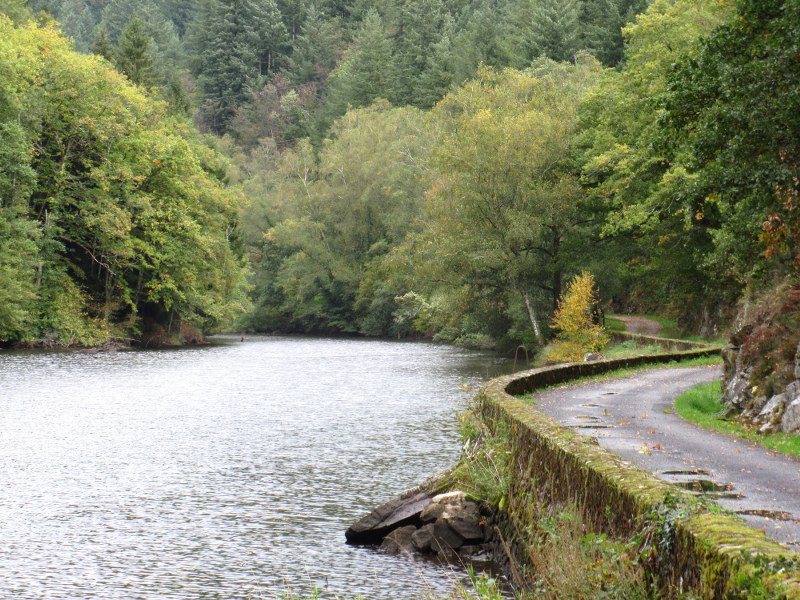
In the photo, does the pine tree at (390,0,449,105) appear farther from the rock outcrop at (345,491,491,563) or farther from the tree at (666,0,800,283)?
the rock outcrop at (345,491,491,563)

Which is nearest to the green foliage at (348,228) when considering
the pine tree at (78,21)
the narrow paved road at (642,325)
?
the narrow paved road at (642,325)

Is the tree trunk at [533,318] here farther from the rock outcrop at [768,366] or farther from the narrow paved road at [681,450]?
the rock outcrop at [768,366]

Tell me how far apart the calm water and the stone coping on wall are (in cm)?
214

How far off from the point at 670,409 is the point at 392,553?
8197mm

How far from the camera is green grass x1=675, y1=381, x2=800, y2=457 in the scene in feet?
53.0

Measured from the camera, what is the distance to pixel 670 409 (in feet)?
69.9

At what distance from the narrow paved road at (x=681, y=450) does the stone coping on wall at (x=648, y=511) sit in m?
1.31

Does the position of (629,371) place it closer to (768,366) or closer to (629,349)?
(768,366)

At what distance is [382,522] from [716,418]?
302 inches

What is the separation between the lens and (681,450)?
15562 mm

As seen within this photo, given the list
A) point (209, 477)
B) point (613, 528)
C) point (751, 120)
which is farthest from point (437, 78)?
point (613, 528)

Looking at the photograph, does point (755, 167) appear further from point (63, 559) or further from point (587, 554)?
point (63, 559)

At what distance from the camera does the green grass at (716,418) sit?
53.0 ft

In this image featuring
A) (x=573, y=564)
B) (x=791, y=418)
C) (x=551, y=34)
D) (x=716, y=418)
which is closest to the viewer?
(x=573, y=564)
